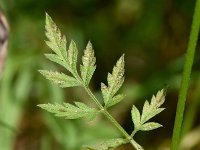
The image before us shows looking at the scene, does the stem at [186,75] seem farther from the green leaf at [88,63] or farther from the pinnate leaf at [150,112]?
the green leaf at [88,63]

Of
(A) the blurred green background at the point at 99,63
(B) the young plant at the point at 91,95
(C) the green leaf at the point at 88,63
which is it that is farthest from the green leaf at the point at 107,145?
(A) the blurred green background at the point at 99,63

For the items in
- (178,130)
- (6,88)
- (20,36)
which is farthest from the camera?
(20,36)

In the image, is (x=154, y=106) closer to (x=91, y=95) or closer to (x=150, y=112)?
(x=150, y=112)

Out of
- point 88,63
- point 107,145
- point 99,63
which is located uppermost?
point 99,63

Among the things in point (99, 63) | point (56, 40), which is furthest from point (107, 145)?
point (99, 63)

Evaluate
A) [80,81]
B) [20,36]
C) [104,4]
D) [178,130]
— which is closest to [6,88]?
[20,36]

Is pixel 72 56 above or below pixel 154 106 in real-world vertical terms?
above

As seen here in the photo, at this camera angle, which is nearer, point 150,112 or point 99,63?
point 150,112

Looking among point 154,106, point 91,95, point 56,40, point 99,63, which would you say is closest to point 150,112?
point 154,106

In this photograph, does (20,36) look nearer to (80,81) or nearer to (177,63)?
(177,63)
